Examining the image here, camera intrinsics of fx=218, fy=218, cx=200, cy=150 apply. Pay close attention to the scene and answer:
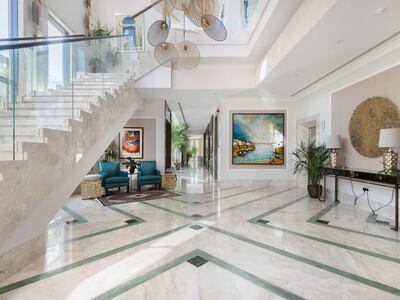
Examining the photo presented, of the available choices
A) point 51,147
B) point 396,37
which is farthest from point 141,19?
point 396,37

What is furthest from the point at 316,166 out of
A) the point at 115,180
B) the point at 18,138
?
the point at 18,138

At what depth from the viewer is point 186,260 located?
250cm

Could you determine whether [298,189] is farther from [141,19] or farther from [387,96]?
[141,19]

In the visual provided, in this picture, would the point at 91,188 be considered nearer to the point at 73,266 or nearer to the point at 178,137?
the point at 73,266

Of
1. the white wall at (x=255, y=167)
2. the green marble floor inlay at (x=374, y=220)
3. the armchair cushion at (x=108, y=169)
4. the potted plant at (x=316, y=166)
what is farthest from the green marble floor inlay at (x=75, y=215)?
the potted plant at (x=316, y=166)

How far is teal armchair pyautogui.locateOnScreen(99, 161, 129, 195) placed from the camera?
603 cm

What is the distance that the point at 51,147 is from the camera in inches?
99.9

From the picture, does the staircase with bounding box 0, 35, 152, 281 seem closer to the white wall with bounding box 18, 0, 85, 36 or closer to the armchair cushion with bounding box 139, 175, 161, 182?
the white wall with bounding box 18, 0, 85, 36

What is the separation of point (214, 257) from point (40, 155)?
7.40 feet

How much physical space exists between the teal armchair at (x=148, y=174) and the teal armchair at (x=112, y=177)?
1.42 feet

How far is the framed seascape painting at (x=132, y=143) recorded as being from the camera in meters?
7.61

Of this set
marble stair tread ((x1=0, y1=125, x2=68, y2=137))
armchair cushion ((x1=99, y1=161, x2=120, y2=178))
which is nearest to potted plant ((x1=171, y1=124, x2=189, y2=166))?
armchair cushion ((x1=99, y1=161, x2=120, y2=178))

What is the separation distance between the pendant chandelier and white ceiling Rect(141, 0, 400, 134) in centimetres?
169

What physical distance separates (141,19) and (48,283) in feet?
22.7
